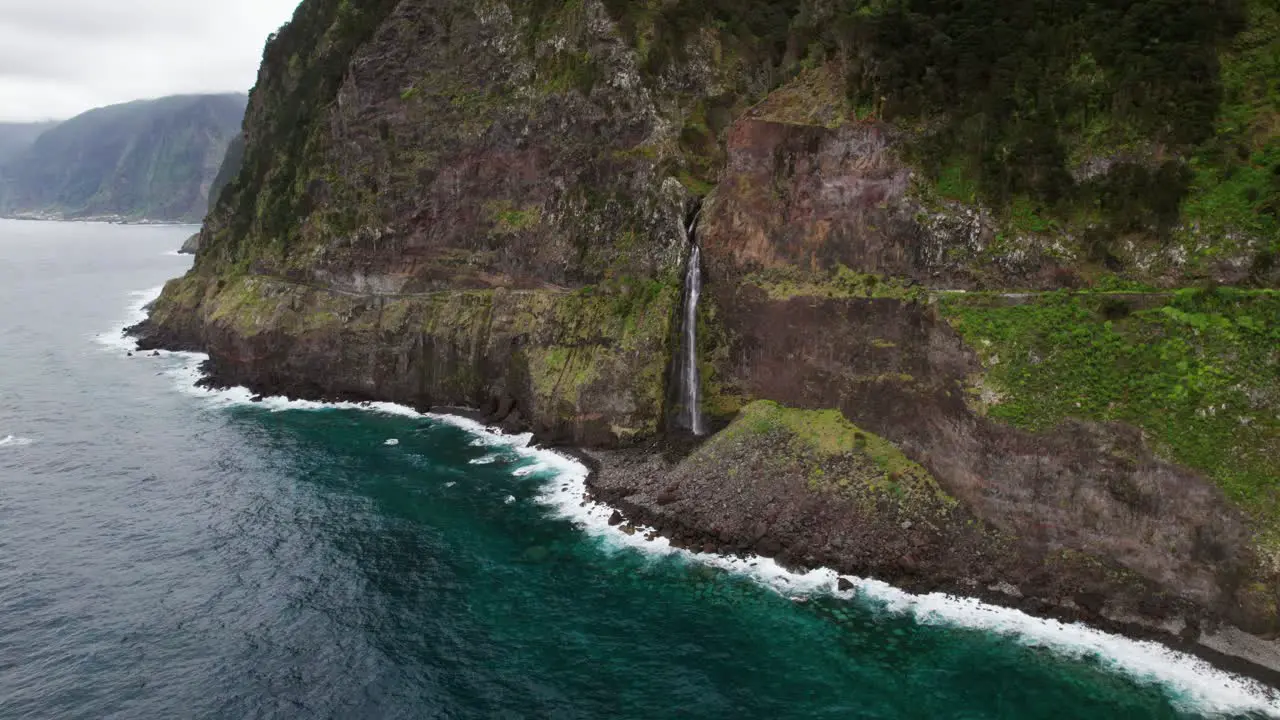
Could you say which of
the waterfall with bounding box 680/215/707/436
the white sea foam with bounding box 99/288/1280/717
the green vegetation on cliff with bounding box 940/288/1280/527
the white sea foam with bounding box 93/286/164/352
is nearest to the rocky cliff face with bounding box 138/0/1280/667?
the green vegetation on cliff with bounding box 940/288/1280/527

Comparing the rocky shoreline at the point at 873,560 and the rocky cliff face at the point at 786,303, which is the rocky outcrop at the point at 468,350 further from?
the rocky shoreline at the point at 873,560

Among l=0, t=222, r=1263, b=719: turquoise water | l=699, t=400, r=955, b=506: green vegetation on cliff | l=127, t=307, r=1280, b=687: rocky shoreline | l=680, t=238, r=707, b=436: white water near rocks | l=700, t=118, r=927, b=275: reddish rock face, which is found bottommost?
l=0, t=222, r=1263, b=719: turquoise water

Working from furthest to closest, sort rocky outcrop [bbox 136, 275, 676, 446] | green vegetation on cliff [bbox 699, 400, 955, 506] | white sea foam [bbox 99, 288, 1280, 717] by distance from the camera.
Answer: rocky outcrop [bbox 136, 275, 676, 446] → green vegetation on cliff [bbox 699, 400, 955, 506] → white sea foam [bbox 99, 288, 1280, 717]

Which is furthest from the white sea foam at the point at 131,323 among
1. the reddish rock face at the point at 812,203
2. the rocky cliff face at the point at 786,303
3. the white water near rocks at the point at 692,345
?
the reddish rock face at the point at 812,203

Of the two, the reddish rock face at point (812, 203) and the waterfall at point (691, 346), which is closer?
the reddish rock face at point (812, 203)

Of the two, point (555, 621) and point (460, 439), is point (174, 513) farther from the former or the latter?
point (555, 621)

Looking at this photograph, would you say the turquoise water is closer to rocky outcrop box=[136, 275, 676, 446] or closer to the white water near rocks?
rocky outcrop box=[136, 275, 676, 446]
